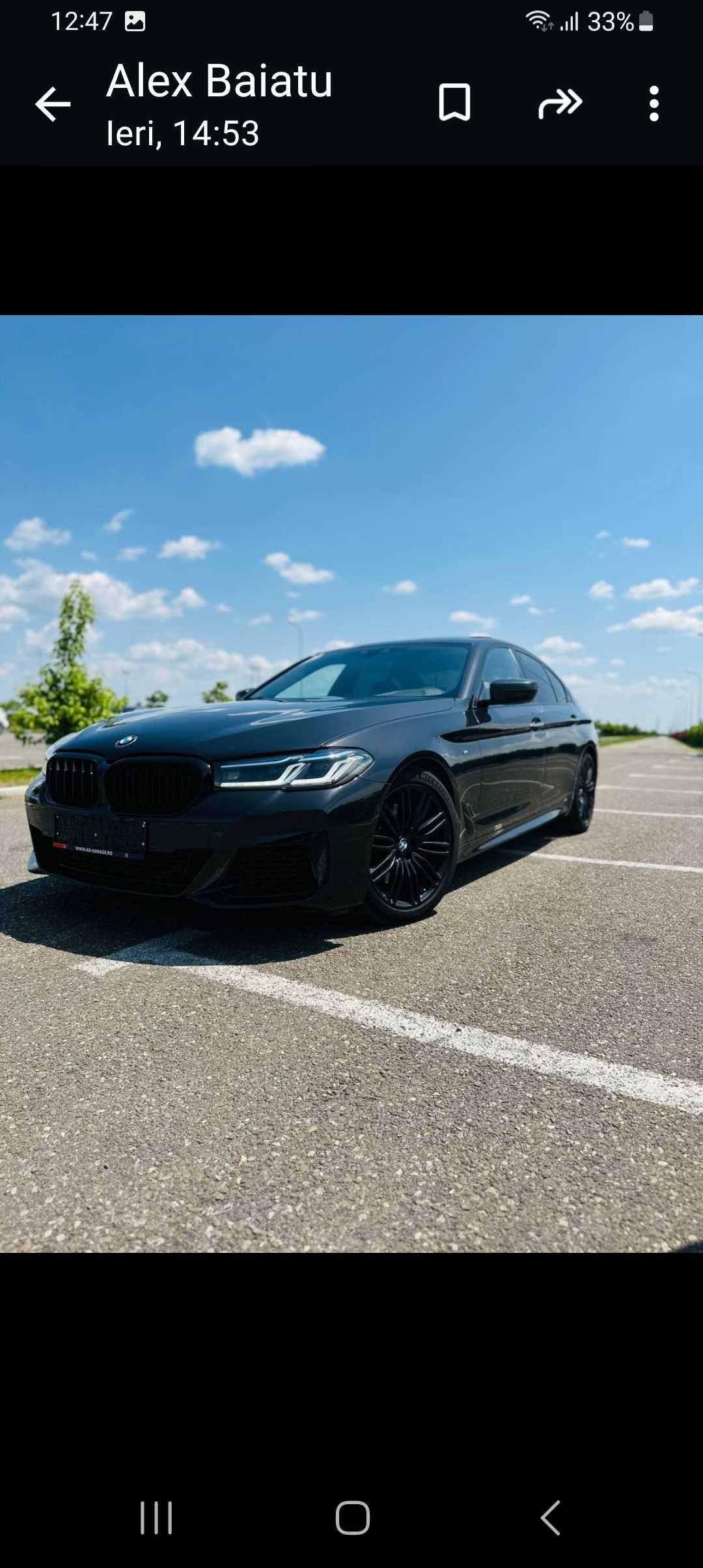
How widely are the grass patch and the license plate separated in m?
6.27

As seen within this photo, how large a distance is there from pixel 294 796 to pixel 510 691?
5.42ft

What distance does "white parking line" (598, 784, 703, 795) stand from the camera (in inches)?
397

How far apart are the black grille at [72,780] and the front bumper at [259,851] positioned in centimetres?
38

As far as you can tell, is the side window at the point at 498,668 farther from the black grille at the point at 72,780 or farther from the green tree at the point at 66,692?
the green tree at the point at 66,692

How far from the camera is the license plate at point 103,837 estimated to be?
10.7 ft

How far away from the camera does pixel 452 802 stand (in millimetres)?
3998

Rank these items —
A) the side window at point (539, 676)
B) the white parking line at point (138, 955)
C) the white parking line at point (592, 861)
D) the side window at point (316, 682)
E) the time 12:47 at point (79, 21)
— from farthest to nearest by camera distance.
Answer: the side window at point (539, 676), the white parking line at point (592, 861), the side window at point (316, 682), the white parking line at point (138, 955), the time 12:47 at point (79, 21)
